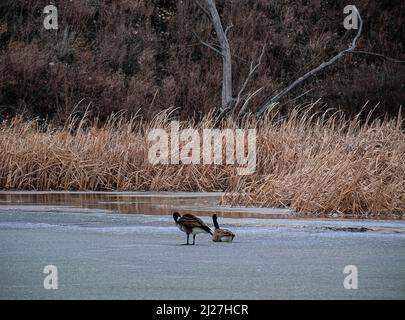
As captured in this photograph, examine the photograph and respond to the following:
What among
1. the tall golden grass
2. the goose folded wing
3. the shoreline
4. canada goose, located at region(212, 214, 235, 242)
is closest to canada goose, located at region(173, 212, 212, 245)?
the goose folded wing

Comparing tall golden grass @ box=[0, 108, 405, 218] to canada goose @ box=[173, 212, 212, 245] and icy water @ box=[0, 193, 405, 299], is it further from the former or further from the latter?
canada goose @ box=[173, 212, 212, 245]

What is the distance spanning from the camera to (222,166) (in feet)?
64.3

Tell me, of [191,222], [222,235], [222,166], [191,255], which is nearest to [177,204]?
[222,166]

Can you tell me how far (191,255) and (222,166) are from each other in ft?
30.4

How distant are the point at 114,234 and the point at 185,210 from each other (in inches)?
117

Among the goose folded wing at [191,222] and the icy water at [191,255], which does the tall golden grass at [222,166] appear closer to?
the icy water at [191,255]

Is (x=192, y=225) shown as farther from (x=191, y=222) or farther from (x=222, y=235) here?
(x=222, y=235)

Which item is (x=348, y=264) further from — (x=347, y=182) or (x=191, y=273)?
(x=347, y=182)

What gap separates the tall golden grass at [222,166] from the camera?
49.1 feet

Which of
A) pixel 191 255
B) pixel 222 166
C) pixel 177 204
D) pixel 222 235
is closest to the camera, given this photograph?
pixel 191 255

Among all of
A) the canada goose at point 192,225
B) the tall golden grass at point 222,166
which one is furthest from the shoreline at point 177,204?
the canada goose at point 192,225

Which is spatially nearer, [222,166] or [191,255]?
[191,255]

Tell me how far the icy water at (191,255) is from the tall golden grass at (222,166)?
87 cm

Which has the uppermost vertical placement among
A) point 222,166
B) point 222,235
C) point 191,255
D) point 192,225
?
point 222,166
